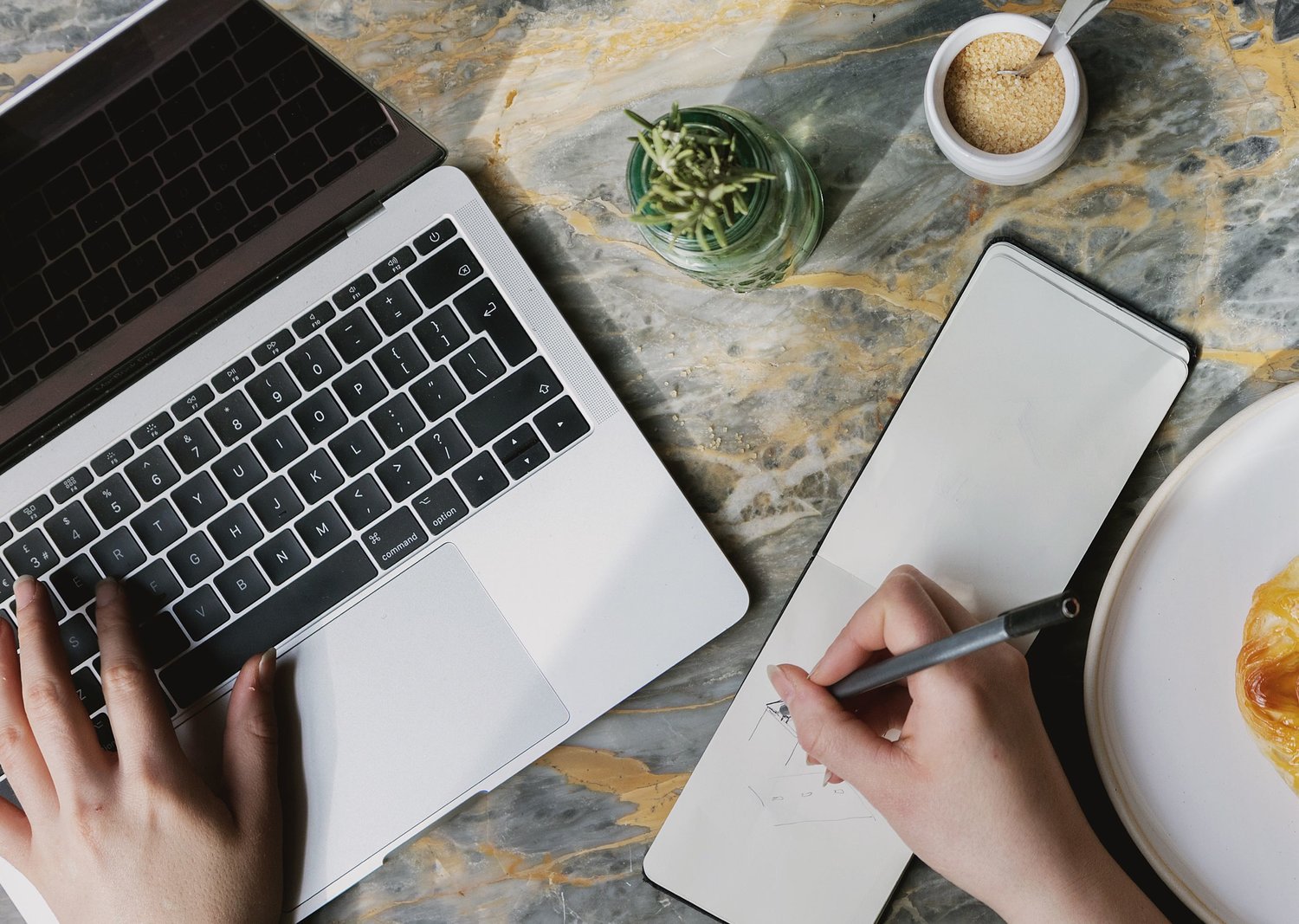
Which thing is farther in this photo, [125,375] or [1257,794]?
[125,375]

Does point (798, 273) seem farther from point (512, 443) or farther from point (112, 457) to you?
point (112, 457)

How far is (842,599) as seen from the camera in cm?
61

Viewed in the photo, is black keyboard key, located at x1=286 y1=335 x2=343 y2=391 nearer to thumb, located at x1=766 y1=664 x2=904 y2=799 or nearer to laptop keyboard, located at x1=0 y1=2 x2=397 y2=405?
laptop keyboard, located at x1=0 y1=2 x2=397 y2=405

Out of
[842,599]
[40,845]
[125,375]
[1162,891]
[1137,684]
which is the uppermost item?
[125,375]

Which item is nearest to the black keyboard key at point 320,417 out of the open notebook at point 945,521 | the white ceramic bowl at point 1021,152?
the open notebook at point 945,521

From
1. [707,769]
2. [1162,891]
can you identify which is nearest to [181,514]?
[707,769]

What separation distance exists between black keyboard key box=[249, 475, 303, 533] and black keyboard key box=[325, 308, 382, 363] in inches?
3.9

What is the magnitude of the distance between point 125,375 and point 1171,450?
28.8 inches

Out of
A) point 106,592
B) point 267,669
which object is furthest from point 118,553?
point 267,669

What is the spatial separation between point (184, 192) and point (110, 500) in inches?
8.8

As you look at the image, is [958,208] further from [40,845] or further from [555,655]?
[40,845]

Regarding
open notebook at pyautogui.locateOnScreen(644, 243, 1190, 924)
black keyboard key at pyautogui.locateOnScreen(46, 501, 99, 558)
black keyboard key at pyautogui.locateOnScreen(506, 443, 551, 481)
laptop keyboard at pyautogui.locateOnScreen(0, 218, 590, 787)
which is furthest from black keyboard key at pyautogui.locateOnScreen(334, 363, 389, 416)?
open notebook at pyautogui.locateOnScreen(644, 243, 1190, 924)

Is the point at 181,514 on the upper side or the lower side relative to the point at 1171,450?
upper

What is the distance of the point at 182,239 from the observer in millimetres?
626
